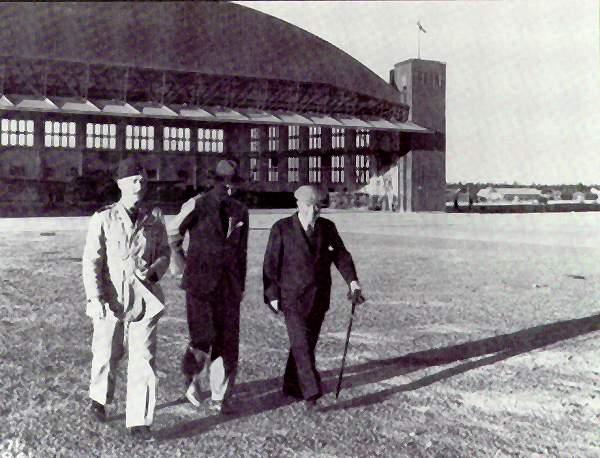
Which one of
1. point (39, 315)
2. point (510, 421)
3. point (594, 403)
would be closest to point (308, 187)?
point (510, 421)

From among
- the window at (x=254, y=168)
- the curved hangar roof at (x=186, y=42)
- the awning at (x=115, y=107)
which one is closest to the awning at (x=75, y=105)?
the awning at (x=115, y=107)

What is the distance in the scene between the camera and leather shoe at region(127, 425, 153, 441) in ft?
13.7

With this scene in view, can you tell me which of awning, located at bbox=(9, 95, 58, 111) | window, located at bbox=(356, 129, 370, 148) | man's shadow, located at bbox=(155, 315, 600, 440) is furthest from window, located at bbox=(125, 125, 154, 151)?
man's shadow, located at bbox=(155, 315, 600, 440)

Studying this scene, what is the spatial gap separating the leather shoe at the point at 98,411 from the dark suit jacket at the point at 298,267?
1348mm

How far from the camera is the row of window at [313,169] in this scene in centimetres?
3884

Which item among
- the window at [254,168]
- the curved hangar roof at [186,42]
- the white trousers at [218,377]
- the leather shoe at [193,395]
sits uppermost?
the curved hangar roof at [186,42]

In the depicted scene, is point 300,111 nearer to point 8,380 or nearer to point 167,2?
point 167,2

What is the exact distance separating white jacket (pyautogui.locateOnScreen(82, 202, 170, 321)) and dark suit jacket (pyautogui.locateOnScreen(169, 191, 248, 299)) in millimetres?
510

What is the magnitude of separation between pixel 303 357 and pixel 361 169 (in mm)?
34361

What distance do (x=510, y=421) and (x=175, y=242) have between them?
2.60 metres

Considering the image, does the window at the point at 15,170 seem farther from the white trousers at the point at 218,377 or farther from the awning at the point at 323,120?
the white trousers at the point at 218,377

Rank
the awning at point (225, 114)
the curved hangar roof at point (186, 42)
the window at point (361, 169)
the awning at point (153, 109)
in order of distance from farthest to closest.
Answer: the window at point (361, 169) < the awning at point (225, 114) < the curved hangar roof at point (186, 42) < the awning at point (153, 109)

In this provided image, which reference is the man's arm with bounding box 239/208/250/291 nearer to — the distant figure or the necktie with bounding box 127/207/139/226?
the necktie with bounding box 127/207/139/226

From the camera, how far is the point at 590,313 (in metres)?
8.77
